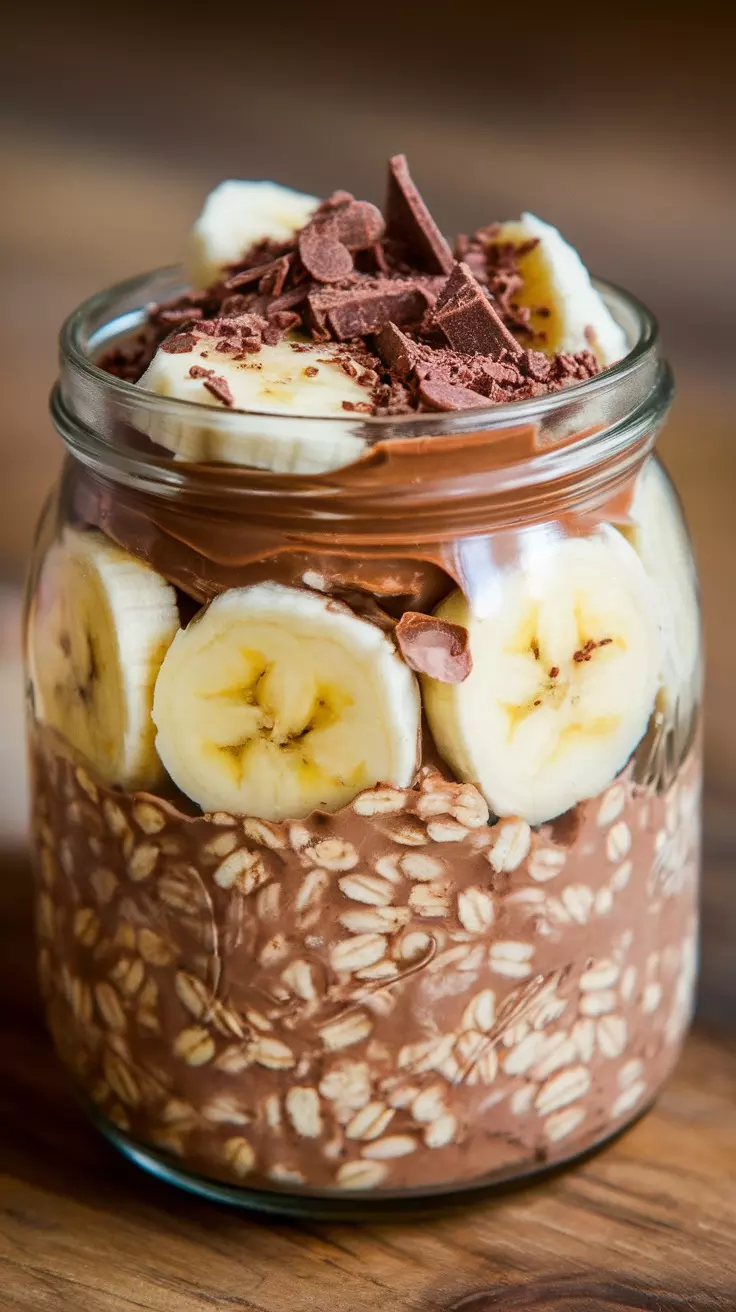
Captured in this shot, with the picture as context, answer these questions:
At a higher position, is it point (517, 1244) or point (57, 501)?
point (57, 501)

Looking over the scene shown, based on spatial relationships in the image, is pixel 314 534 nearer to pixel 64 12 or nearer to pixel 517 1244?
pixel 517 1244

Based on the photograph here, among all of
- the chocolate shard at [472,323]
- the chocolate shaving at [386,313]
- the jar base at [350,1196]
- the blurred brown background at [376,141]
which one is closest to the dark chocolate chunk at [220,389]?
the chocolate shaving at [386,313]

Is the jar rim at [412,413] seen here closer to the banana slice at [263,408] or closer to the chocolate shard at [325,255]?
the banana slice at [263,408]

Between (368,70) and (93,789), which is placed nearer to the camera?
(93,789)

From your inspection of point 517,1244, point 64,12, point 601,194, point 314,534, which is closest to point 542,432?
point 314,534

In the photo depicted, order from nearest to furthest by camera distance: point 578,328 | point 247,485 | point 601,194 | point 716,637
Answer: point 247,485 < point 578,328 < point 716,637 < point 601,194

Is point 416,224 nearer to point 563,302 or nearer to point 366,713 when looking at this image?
point 563,302
